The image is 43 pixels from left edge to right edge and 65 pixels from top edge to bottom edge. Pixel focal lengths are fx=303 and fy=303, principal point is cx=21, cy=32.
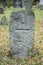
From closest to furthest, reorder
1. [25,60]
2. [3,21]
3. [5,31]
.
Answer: [25,60]
[5,31]
[3,21]

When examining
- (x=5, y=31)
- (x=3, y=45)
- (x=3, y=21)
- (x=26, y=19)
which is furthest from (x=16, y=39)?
(x=3, y=21)

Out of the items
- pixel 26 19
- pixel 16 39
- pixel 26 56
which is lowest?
pixel 26 56

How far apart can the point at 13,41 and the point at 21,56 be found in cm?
52

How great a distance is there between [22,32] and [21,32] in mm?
29

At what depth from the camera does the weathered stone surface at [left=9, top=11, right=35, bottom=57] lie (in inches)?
342

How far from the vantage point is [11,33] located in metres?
8.80

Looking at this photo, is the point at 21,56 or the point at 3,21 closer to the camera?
the point at 21,56

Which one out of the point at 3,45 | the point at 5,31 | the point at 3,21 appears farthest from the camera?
the point at 3,21

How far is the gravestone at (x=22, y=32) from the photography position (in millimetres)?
8680

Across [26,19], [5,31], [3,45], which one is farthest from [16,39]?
[5,31]

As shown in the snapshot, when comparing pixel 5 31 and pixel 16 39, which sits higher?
pixel 16 39

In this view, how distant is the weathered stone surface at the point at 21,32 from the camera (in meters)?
8.68

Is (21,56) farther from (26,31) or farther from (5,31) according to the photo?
(5,31)

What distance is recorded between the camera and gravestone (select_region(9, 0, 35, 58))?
8.68 meters
